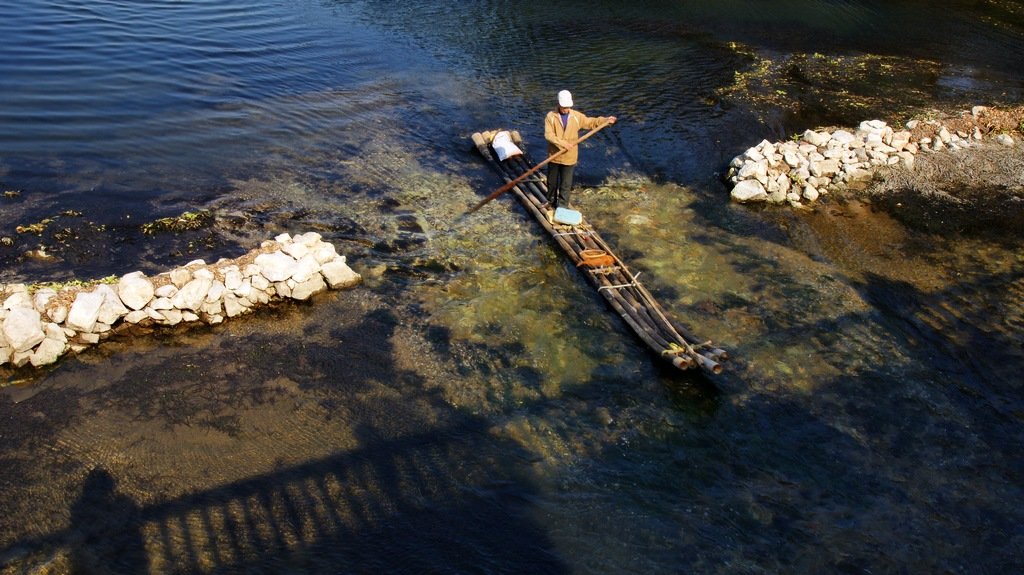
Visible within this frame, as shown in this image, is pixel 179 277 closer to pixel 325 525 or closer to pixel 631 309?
pixel 325 525

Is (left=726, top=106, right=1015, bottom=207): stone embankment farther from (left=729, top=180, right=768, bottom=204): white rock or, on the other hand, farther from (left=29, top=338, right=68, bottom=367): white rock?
(left=29, top=338, right=68, bottom=367): white rock

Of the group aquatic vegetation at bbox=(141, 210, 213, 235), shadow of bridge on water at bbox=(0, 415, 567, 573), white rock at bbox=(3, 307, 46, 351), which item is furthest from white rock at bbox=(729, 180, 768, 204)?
white rock at bbox=(3, 307, 46, 351)

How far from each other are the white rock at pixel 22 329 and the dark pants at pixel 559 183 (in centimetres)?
841

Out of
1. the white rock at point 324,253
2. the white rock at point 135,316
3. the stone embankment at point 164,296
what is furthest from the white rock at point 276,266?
the white rock at point 135,316

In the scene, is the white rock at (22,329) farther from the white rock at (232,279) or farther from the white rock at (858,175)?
the white rock at (858,175)

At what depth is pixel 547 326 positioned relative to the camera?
9.45m

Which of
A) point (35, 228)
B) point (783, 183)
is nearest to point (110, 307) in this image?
point (35, 228)

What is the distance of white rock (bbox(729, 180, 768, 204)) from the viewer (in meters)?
13.1

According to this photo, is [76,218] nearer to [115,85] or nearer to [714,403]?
[115,85]

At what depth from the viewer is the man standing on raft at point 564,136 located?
1128cm

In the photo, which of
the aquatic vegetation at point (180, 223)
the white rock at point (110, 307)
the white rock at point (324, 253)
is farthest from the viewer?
the aquatic vegetation at point (180, 223)

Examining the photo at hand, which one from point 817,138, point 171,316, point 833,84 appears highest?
point 833,84

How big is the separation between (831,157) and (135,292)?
13948mm

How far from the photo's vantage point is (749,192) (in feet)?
43.0
